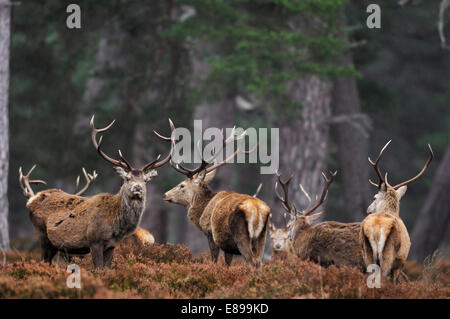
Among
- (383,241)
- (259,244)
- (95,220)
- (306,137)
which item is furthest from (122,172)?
(306,137)

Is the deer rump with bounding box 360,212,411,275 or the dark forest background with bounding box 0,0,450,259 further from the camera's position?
the dark forest background with bounding box 0,0,450,259

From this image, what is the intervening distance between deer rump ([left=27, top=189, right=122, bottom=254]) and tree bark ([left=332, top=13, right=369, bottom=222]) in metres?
10.1

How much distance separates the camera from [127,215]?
9.39 meters

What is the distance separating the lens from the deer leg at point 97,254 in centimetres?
927

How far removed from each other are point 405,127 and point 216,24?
14.4 metres

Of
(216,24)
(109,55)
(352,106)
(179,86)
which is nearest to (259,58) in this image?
(216,24)

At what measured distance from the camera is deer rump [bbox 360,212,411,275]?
27.9 feet

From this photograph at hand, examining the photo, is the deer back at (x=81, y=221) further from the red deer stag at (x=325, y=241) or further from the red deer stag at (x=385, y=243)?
the red deer stag at (x=385, y=243)

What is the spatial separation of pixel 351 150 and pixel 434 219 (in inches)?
109

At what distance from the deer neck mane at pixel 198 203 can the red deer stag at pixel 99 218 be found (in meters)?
1.65

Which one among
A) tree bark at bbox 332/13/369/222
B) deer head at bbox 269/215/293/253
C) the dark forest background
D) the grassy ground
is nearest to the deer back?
the grassy ground

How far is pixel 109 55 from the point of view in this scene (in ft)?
72.5

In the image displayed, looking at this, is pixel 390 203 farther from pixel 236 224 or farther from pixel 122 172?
pixel 122 172

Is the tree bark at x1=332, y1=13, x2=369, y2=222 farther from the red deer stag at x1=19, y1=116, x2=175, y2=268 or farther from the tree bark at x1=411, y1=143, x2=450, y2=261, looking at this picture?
the red deer stag at x1=19, y1=116, x2=175, y2=268
